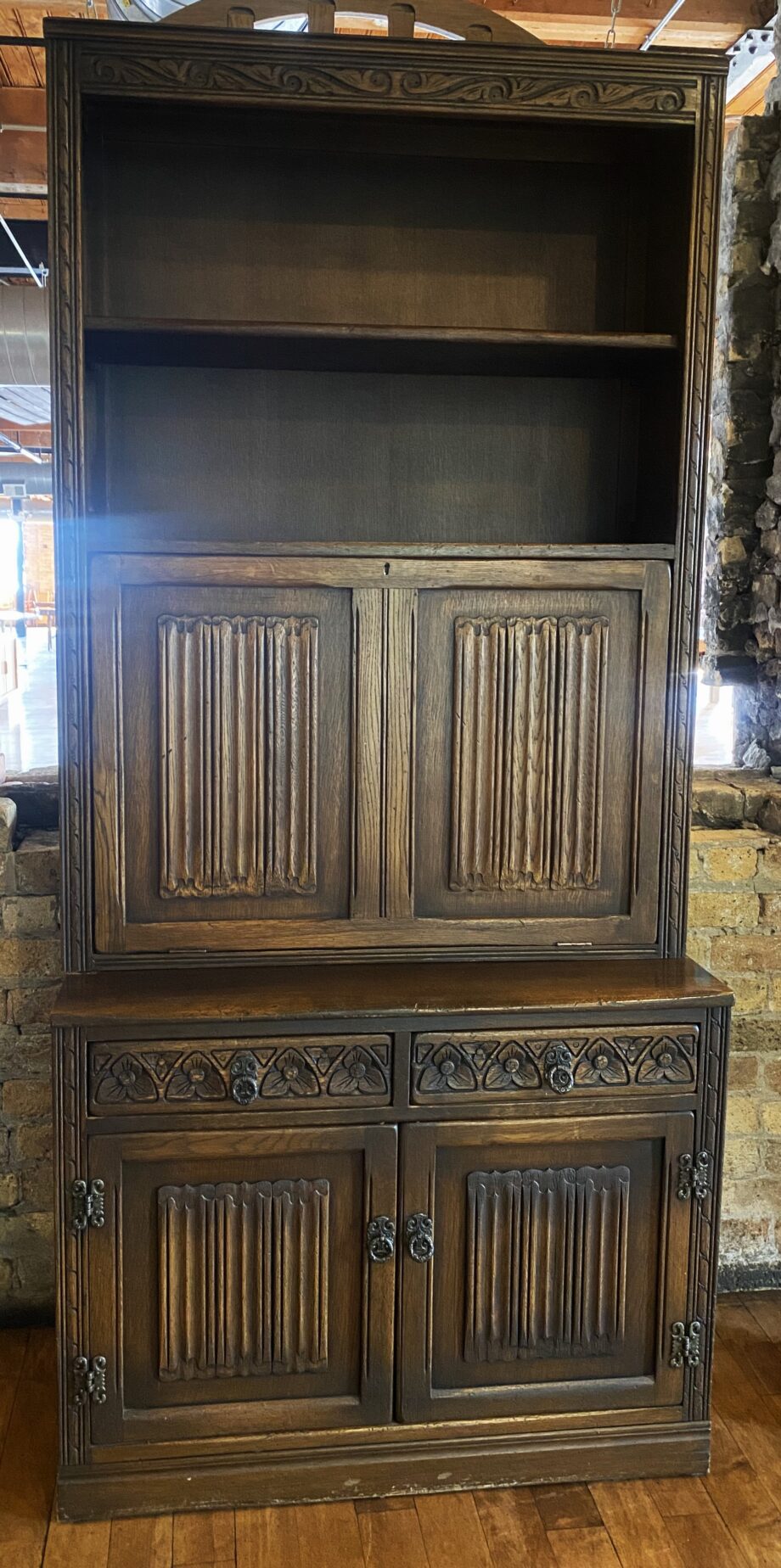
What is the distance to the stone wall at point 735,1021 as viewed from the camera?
2.71 metres

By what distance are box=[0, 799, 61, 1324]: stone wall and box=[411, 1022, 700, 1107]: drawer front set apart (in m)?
0.94

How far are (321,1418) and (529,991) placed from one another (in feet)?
2.88

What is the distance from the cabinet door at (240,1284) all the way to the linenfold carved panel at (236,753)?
1.63 feet

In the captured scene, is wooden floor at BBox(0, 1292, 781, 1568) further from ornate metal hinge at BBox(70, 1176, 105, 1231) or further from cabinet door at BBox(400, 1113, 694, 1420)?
ornate metal hinge at BBox(70, 1176, 105, 1231)

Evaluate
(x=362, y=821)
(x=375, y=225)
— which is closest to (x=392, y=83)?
(x=375, y=225)

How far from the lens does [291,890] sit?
2.41m

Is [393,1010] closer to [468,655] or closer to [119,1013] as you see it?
[119,1013]

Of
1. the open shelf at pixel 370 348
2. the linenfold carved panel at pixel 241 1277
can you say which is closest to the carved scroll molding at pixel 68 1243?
the linenfold carved panel at pixel 241 1277

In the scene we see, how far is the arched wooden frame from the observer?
2.31m

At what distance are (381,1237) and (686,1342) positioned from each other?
632 mm

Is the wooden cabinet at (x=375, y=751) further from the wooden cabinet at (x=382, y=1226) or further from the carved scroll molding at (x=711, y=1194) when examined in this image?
the carved scroll molding at (x=711, y=1194)

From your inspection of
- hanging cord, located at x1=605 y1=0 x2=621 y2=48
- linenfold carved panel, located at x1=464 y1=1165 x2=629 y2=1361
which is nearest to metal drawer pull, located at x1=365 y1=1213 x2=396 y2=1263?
linenfold carved panel, located at x1=464 y1=1165 x2=629 y2=1361

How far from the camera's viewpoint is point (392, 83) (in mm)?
2252

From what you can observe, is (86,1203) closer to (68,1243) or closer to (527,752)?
(68,1243)
